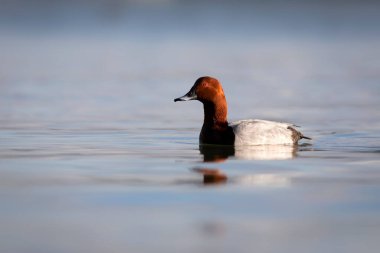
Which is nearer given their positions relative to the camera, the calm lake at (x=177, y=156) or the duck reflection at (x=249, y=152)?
the calm lake at (x=177, y=156)

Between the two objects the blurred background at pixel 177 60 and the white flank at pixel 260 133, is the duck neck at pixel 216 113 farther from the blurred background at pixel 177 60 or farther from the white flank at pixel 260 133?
the blurred background at pixel 177 60

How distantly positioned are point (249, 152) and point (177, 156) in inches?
34.6

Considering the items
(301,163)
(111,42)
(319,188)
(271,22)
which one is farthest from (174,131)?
(271,22)

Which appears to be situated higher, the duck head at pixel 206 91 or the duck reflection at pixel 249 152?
the duck head at pixel 206 91

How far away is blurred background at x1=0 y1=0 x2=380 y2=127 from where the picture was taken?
644 inches

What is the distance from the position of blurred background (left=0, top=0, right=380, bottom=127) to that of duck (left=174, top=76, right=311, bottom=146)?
6.89 ft

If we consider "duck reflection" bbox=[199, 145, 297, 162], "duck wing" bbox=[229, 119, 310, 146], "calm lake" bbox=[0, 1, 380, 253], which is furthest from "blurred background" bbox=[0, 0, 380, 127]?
"duck reflection" bbox=[199, 145, 297, 162]

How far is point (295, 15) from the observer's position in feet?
180

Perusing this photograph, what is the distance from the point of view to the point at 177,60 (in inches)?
1086

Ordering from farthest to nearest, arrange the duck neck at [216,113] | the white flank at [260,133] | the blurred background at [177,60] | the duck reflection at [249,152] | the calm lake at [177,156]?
the blurred background at [177,60], the duck neck at [216,113], the white flank at [260,133], the duck reflection at [249,152], the calm lake at [177,156]

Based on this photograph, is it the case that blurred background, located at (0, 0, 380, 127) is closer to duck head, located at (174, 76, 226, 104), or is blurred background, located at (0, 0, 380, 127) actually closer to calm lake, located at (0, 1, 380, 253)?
calm lake, located at (0, 1, 380, 253)

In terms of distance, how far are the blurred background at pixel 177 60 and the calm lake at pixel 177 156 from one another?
2.4 inches

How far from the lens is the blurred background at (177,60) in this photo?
16359 mm

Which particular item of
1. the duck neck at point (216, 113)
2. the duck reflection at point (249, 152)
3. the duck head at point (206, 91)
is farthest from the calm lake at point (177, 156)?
the duck head at point (206, 91)
